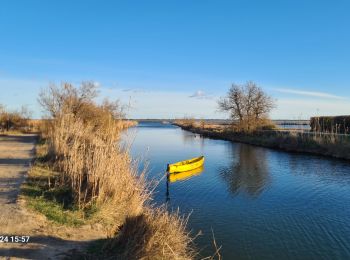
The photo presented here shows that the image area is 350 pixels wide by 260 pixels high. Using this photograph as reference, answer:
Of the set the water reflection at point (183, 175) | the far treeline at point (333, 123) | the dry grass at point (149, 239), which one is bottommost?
the water reflection at point (183, 175)

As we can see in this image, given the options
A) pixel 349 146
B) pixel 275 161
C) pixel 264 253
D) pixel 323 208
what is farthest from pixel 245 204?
pixel 349 146

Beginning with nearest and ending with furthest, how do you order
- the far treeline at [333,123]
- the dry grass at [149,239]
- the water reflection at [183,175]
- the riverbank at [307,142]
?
the dry grass at [149,239]
the water reflection at [183,175]
the riverbank at [307,142]
the far treeline at [333,123]

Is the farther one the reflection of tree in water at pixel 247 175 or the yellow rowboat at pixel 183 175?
the yellow rowboat at pixel 183 175

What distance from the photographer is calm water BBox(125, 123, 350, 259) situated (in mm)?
10797

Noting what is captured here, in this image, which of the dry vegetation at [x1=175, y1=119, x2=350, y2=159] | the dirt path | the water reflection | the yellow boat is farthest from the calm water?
the dry vegetation at [x1=175, y1=119, x2=350, y2=159]

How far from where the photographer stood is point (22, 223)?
7.53 m

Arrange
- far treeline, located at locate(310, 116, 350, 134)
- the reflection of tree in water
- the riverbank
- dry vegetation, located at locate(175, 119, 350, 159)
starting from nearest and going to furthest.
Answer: the reflection of tree in water
the riverbank
dry vegetation, located at locate(175, 119, 350, 159)
far treeline, located at locate(310, 116, 350, 134)

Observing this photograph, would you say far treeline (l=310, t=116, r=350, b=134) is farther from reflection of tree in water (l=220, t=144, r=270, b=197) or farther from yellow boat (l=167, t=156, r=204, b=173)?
yellow boat (l=167, t=156, r=204, b=173)

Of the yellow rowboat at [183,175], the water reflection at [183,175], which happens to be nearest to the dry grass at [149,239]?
the water reflection at [183,175]

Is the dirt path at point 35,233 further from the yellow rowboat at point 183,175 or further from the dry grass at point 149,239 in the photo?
the yellow rowboat at point 183,175

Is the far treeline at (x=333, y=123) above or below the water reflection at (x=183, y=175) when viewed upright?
above

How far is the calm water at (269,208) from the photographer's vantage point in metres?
10.8

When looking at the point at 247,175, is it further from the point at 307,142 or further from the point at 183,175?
the point at 307,142

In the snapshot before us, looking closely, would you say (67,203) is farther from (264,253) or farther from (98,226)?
(264,253)
